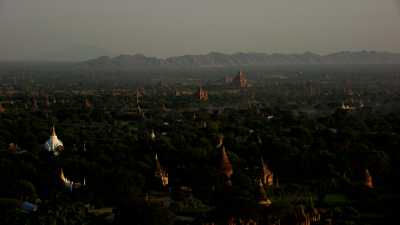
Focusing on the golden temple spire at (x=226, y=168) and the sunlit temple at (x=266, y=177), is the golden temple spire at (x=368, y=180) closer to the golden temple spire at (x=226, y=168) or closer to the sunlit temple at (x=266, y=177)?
the sunlit temple at (x=266, y=177)

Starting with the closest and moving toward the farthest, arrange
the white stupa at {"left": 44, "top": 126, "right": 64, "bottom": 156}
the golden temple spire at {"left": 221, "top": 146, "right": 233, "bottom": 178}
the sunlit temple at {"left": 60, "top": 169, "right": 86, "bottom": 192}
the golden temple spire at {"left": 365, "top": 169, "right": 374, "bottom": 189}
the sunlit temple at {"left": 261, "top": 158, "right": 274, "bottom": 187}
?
1. the golden temple spire at {"left": 365, "top": 169, "right": 374, "bottom": 189}
2. the sunlit temple at {"left": 60, "top": 169, "right": 86, "bottom": 192}
3. the sunlit temple at {"left": 261, "top": 158, "right": 274, "bottom": 187}
4. the golden temple spire at {"left": 221, "top": 146, "right": 233, "bottom": 178}
5. the white stupa at {"left": 44, "top": 126, "right": 64, "bottom": 156}

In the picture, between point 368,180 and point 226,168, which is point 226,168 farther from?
point 368,180

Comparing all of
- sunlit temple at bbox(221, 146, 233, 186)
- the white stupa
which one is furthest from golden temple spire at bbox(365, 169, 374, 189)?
the white stupa

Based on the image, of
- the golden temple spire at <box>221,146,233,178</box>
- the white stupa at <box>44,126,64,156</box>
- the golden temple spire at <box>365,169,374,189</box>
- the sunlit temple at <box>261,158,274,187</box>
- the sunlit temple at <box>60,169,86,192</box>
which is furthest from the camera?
the white stupa at <box>44,126,64,156</box>

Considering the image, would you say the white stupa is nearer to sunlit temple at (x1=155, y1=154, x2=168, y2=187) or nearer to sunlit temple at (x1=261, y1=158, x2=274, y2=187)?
sunlit temple at (x1=155, y1=154, x2=168, y2=187)

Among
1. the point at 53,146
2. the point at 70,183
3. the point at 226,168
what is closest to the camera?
the point at 70,183

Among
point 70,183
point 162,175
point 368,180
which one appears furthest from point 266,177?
point 70,183

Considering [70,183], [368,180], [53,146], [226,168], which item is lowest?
[70,183]

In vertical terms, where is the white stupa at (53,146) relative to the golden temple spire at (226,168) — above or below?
below

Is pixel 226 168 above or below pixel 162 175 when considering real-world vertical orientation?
above

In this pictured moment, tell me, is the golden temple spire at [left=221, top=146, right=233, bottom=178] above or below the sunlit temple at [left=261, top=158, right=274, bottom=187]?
above

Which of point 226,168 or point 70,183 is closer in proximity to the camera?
point 70,183

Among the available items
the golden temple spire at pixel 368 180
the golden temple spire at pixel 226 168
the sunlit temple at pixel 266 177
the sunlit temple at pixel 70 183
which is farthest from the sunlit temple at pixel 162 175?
the golden temple spire at pixel 368 180

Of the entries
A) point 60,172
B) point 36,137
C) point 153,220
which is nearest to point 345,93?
point 36,137
